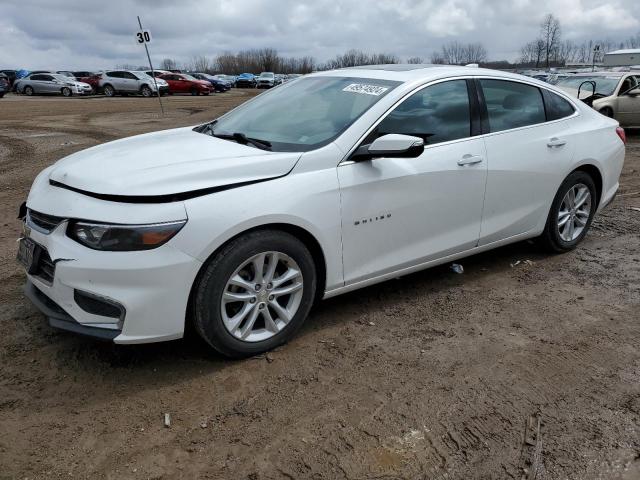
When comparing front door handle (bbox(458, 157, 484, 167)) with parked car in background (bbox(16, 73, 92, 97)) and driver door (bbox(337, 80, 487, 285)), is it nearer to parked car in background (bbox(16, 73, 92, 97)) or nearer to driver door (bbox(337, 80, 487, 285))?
driver door (bbox(337, 80, 487, 285))

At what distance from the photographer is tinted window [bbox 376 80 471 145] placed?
374 centimetres

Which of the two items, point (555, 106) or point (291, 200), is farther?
point (555, 106)

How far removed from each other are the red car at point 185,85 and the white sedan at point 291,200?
33616 millimetres

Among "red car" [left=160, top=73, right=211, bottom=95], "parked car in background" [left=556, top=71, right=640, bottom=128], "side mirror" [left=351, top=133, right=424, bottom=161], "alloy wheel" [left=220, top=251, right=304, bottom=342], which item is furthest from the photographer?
"red car" [left=160, top=73, right=211, bottom=95]

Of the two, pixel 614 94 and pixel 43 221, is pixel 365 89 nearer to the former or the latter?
pixel 43 221

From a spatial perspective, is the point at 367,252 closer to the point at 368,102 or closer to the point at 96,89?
the point at 368,102

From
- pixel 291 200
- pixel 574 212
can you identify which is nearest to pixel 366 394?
pixel 291 200

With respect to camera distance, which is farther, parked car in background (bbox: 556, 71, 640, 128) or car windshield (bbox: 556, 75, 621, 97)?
car windshield (bbox: 556, 75, 621, 97)

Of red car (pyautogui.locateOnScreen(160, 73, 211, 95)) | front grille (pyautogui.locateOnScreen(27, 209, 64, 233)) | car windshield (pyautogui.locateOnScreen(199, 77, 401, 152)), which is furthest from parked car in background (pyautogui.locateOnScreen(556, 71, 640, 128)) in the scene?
red car (pyautogui.locateOnScreen(160, 73, 211, 95))

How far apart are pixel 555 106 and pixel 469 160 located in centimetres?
135

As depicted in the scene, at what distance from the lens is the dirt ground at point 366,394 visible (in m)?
2.48

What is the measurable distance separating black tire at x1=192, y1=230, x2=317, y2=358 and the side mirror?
700 millimetres

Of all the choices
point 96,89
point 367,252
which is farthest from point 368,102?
point 96,89

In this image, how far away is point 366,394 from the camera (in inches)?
117
